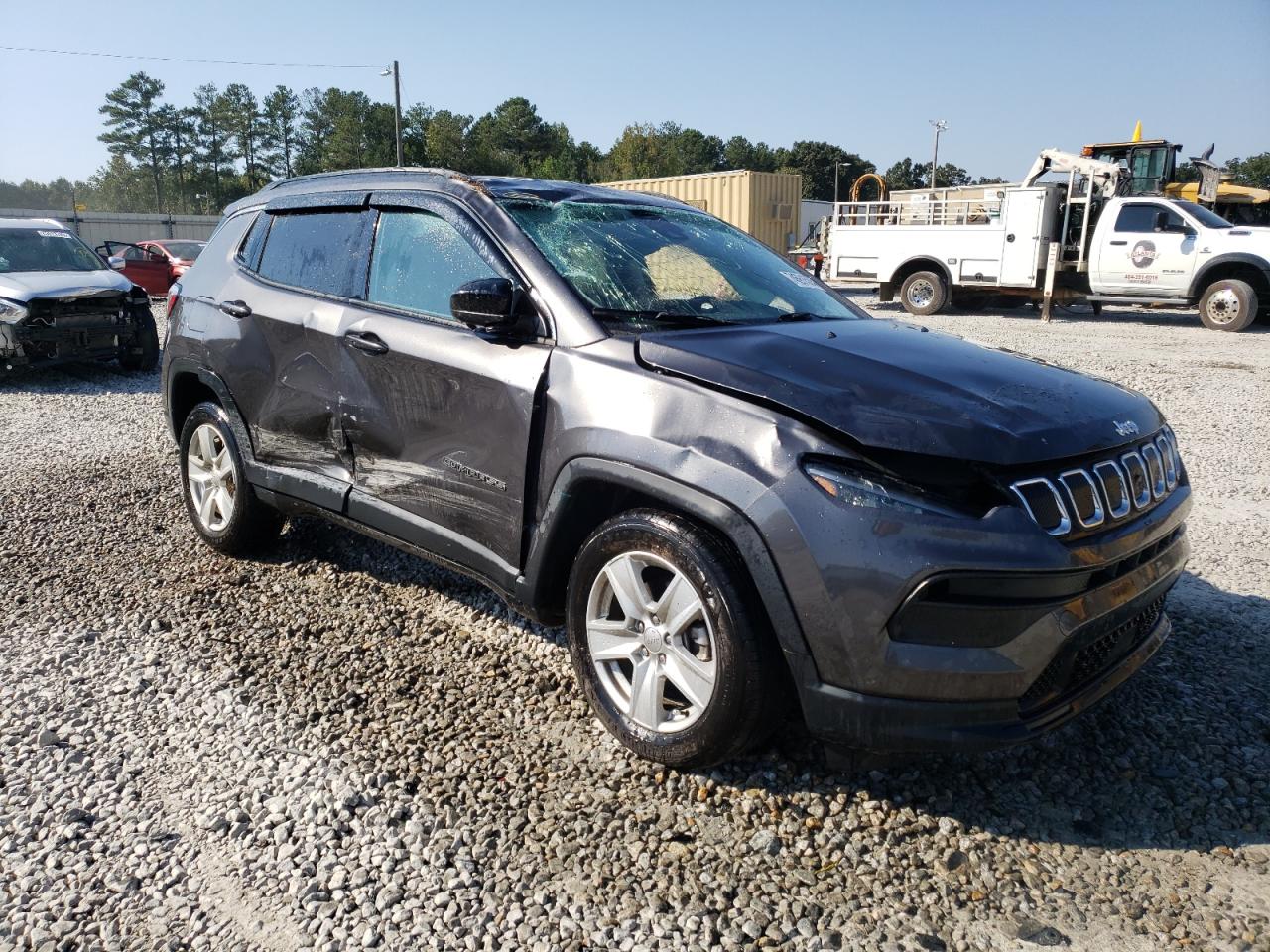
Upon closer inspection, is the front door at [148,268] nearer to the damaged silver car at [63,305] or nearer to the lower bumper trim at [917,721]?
the damaged silver car at [63,305]

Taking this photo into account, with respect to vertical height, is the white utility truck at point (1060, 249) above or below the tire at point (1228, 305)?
above

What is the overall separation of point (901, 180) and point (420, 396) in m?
112

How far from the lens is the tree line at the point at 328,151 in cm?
7931

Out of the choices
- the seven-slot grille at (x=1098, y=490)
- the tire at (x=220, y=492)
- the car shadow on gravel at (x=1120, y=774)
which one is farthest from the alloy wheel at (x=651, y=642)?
the tire at (x=220, y=492)

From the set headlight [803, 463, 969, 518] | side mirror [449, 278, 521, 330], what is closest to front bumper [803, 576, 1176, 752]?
headlight [803, 463, 969, 518]

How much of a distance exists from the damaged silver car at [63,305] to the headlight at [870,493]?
10.0m

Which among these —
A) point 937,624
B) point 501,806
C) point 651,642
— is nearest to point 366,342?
point 651,642

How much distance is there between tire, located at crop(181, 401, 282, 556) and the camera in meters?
4.39

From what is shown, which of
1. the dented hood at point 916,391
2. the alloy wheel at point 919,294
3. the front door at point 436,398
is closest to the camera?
the dented hood at point 916,391

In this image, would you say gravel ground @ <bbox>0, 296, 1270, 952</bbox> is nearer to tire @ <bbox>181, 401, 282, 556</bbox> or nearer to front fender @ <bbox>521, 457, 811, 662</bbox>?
tire @ <bbox>181, 401, 282, 556</bbox>

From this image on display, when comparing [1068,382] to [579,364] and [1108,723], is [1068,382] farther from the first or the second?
[579,364]

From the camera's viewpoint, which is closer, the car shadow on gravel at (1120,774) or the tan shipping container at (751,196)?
the car shadow on gravel at (1120,774)

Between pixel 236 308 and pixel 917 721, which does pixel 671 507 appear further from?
pixel 236 308

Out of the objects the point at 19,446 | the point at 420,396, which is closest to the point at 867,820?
the point at 420,396
